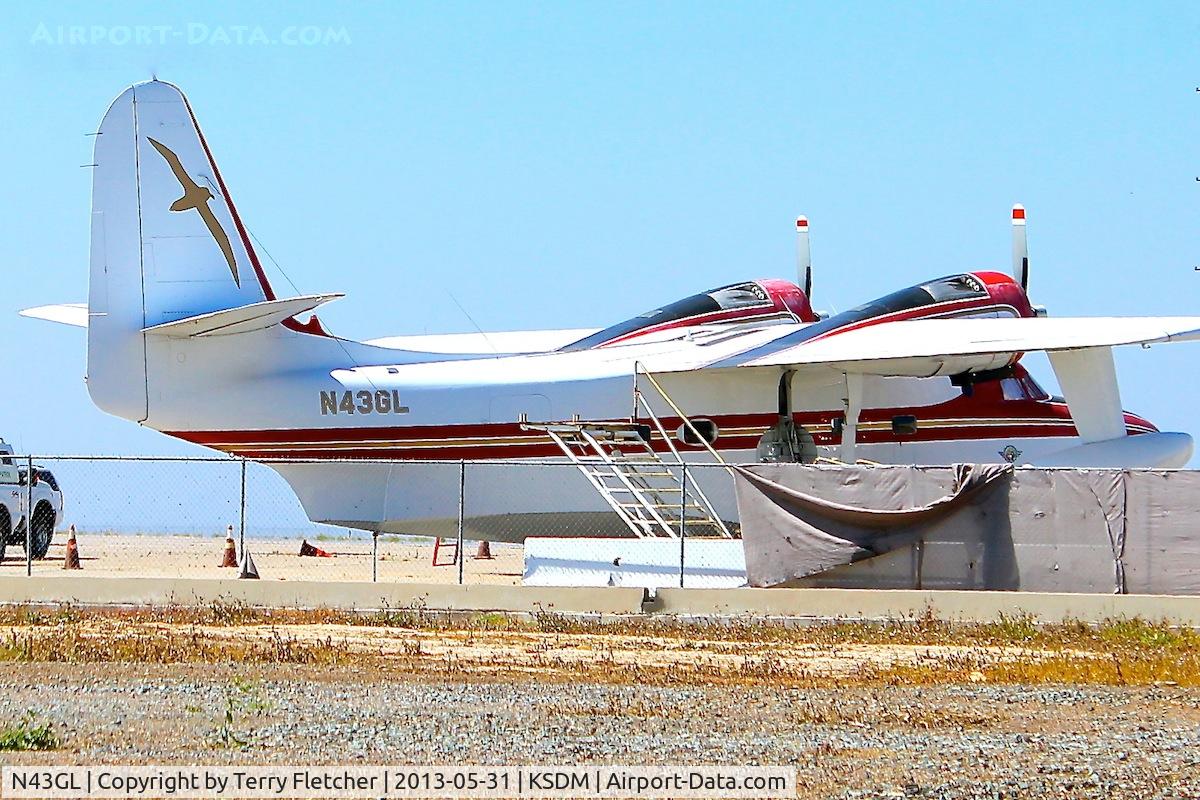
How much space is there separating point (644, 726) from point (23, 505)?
21495 millimetres

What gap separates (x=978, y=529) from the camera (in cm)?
1902

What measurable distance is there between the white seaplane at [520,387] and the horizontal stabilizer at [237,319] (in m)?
0.04

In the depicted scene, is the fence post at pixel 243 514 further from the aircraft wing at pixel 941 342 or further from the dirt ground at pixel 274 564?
the aircraft wing at pixel 941 342

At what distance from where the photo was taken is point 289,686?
1269 centimetres

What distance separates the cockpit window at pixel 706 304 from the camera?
87.0 ft

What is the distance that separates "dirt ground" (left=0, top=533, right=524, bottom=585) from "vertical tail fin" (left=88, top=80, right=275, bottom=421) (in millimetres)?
3149

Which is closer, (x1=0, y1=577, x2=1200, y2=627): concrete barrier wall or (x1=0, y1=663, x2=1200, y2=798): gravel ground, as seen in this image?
(x1=0, y1=663, x2=1200, y2=798): gravel ground

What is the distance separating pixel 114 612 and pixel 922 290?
13.3 meters

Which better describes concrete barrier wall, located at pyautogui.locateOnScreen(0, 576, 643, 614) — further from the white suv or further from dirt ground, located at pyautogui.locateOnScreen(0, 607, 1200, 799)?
the white suv

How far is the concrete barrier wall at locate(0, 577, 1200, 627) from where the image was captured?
719 inches

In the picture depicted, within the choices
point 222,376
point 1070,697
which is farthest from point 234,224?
point 1070,697

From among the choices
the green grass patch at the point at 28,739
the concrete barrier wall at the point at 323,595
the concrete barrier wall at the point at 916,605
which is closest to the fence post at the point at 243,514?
the concrete barrier wall at the point at 323,595

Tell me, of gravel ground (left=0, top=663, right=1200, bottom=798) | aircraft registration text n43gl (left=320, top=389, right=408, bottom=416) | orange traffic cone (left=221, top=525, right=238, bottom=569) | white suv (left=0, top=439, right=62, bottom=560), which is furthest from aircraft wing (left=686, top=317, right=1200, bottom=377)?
white suv (left=0, top=439, right=62, bottom=560)

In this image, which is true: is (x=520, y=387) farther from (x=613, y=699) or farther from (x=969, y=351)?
(x=613, y=699)
